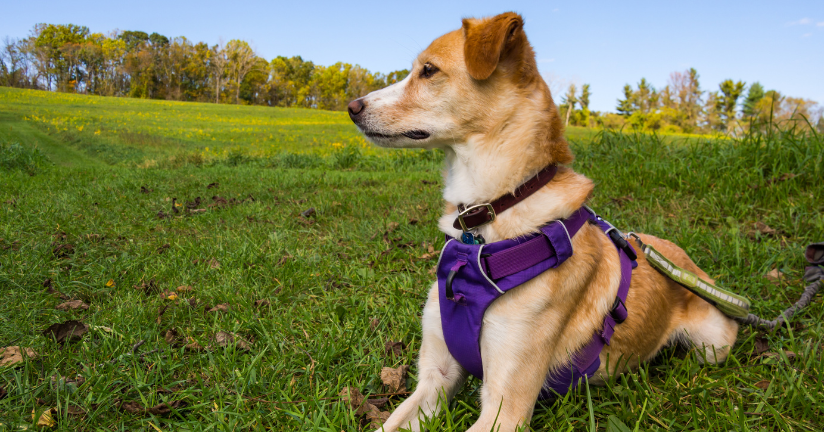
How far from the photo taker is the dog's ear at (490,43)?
1.96 metres

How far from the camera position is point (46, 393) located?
211cm

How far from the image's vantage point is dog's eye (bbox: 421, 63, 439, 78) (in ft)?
7.30

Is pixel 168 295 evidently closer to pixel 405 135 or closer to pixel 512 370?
pixel 405 135

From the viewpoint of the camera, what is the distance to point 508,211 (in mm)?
1938

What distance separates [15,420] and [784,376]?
11.8ft

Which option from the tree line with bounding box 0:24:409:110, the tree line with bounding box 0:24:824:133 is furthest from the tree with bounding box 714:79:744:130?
the tree line with bounding box 0:24:409:110

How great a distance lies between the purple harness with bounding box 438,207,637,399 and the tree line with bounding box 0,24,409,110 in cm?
192

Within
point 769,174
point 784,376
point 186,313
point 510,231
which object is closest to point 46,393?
point 186,313

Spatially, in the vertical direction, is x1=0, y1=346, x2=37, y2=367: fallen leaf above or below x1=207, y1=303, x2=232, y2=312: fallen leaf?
below

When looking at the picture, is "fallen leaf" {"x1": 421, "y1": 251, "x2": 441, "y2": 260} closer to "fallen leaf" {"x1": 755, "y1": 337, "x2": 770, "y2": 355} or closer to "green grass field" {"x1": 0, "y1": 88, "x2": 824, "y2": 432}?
"green grass field" {"x1": 0, "y1": 88, "x2": 824, "y2": 432}

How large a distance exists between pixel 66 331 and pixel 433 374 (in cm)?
228

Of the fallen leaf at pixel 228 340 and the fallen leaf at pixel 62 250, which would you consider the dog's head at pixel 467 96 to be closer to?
the fallen leaf at pixel 228 340

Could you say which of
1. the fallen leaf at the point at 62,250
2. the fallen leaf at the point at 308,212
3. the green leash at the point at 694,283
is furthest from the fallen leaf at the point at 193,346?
the fallen leaf at the point at 308,212

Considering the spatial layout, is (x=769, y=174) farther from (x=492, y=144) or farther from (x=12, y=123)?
(x=12, y=123)
